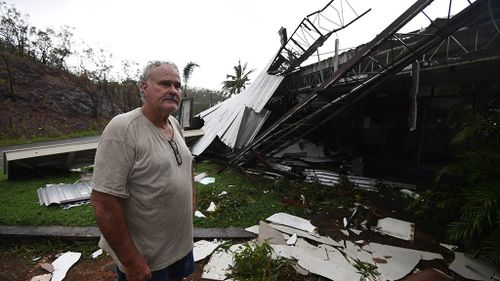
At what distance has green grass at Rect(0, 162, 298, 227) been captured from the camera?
4.23 m

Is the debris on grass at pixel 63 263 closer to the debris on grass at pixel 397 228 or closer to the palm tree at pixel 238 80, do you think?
the debris on grass at pixel 397 228

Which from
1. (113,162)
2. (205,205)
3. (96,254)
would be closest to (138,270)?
(113,162)

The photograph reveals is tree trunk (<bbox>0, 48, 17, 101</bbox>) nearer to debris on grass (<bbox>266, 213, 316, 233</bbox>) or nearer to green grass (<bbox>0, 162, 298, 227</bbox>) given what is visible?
green grass (<bbox>0, 162, 298, 227</bbox>)

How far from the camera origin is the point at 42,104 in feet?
70.0

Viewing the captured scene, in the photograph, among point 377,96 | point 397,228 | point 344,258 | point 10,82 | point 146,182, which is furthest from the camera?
point 10,82

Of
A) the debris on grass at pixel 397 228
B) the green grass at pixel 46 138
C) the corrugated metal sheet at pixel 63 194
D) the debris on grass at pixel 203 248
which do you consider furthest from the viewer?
the green grass at pixel 46 138

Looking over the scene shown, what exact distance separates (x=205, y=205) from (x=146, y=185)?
3623 mm

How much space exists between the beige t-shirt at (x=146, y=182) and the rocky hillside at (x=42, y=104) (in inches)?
835

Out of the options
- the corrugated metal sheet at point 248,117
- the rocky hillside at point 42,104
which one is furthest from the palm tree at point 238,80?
the corrugated metal sheet at point 248,117

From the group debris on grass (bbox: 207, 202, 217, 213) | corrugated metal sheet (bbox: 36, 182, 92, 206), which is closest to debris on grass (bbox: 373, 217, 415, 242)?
debris on grass (bbox: 207, 202, 217, 213)

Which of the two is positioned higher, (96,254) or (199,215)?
(199,215)

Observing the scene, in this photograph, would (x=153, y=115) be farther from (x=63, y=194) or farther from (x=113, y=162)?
(x=63, y=194)

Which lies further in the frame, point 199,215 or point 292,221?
point 199,215

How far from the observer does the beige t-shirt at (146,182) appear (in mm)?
1428
